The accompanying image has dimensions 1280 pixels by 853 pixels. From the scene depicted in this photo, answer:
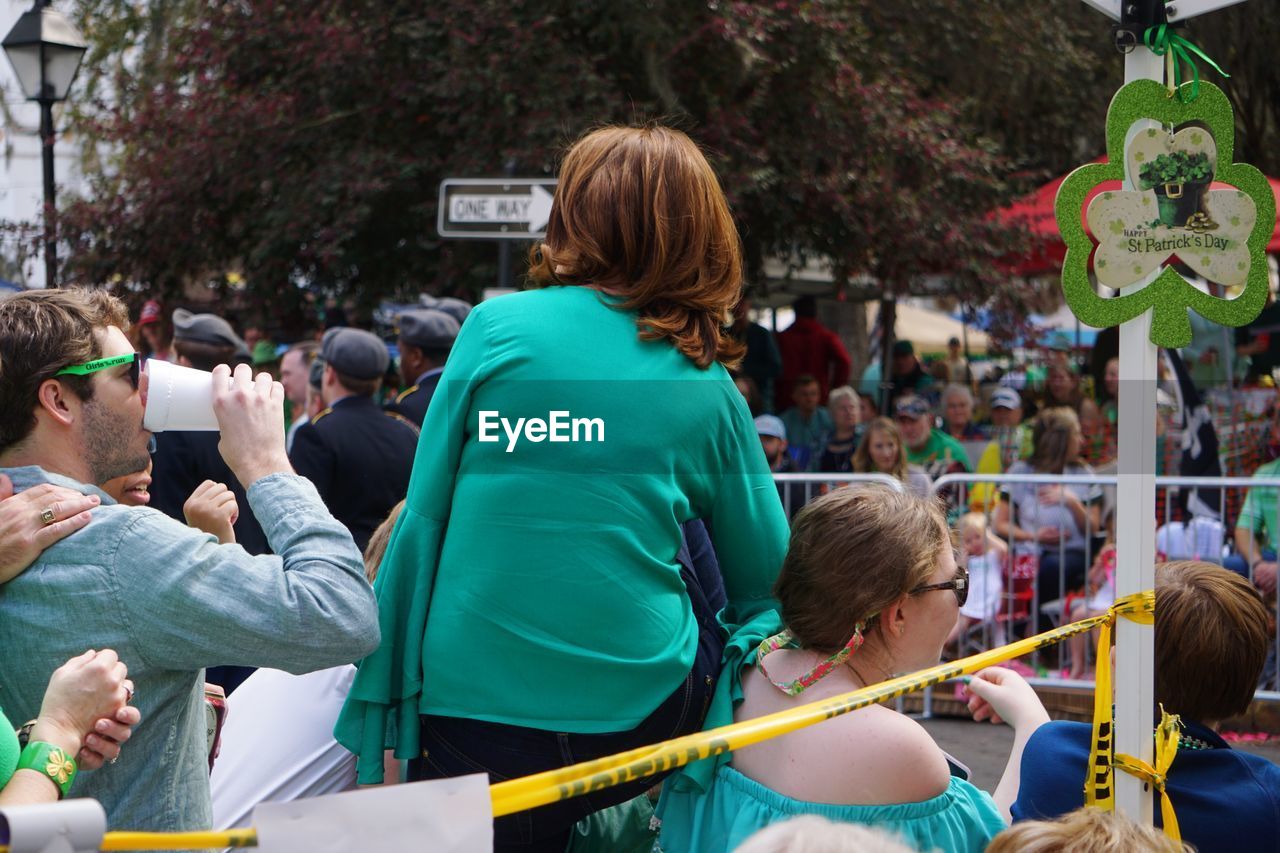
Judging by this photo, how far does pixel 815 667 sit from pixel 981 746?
429 cm

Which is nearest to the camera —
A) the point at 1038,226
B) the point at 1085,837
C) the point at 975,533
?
the point at 1085,837

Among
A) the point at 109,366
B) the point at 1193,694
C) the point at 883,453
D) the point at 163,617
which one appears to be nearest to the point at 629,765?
the point at 163,617

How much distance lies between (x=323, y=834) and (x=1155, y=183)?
179cm

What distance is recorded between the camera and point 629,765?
1.74 meters

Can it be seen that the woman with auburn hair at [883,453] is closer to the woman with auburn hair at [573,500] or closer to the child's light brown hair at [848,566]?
the child's light brown hair at [848,566]

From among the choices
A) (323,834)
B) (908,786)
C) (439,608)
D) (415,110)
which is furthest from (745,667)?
(415,110)

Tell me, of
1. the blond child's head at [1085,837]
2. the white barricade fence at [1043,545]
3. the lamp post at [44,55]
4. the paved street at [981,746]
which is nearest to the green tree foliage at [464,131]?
the lamp post at [44,55]

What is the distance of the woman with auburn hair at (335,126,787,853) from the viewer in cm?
211

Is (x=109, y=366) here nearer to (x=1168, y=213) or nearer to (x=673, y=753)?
(x=673, y=753)

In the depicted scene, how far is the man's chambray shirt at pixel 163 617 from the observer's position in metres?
1.91

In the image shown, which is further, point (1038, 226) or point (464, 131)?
point (1038, 226)

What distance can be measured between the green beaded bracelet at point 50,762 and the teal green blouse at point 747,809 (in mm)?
969

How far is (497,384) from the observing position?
213cm

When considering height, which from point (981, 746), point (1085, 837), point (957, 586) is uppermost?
point (957, 586)
